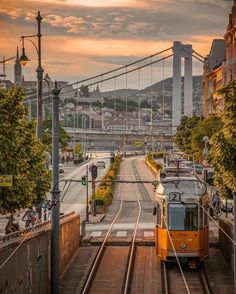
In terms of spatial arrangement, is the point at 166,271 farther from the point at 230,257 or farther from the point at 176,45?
the point at 176,45

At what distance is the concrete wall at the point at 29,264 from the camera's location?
20141 mm

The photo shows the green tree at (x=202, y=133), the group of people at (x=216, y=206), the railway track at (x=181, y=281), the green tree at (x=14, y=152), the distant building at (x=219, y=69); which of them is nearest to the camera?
the green tree at (x=14, y=152)

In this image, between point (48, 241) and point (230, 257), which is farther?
point (230, 257)

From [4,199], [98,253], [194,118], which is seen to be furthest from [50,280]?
[194,118]

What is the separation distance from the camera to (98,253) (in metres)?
37.5

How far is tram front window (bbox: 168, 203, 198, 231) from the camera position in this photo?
3156cm

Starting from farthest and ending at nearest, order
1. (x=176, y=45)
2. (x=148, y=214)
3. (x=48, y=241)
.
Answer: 1. (x=176, y=45)
2. (x=148, y=214)
3. (x=48, y=241)

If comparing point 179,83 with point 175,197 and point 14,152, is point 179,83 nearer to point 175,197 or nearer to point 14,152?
point 175,197

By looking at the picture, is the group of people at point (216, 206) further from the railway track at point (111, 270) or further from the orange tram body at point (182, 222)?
the orange tram body at point (182, 222)

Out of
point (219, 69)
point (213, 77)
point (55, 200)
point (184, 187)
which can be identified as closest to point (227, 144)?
point (184, 187)

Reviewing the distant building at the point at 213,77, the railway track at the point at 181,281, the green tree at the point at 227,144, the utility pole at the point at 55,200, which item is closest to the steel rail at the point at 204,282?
the railway track at the point at 181,281

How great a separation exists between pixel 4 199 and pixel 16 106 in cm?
343

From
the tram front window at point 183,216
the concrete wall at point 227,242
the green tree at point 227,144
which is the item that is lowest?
the concrete wall at point 227,242

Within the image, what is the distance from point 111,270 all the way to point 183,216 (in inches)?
160
